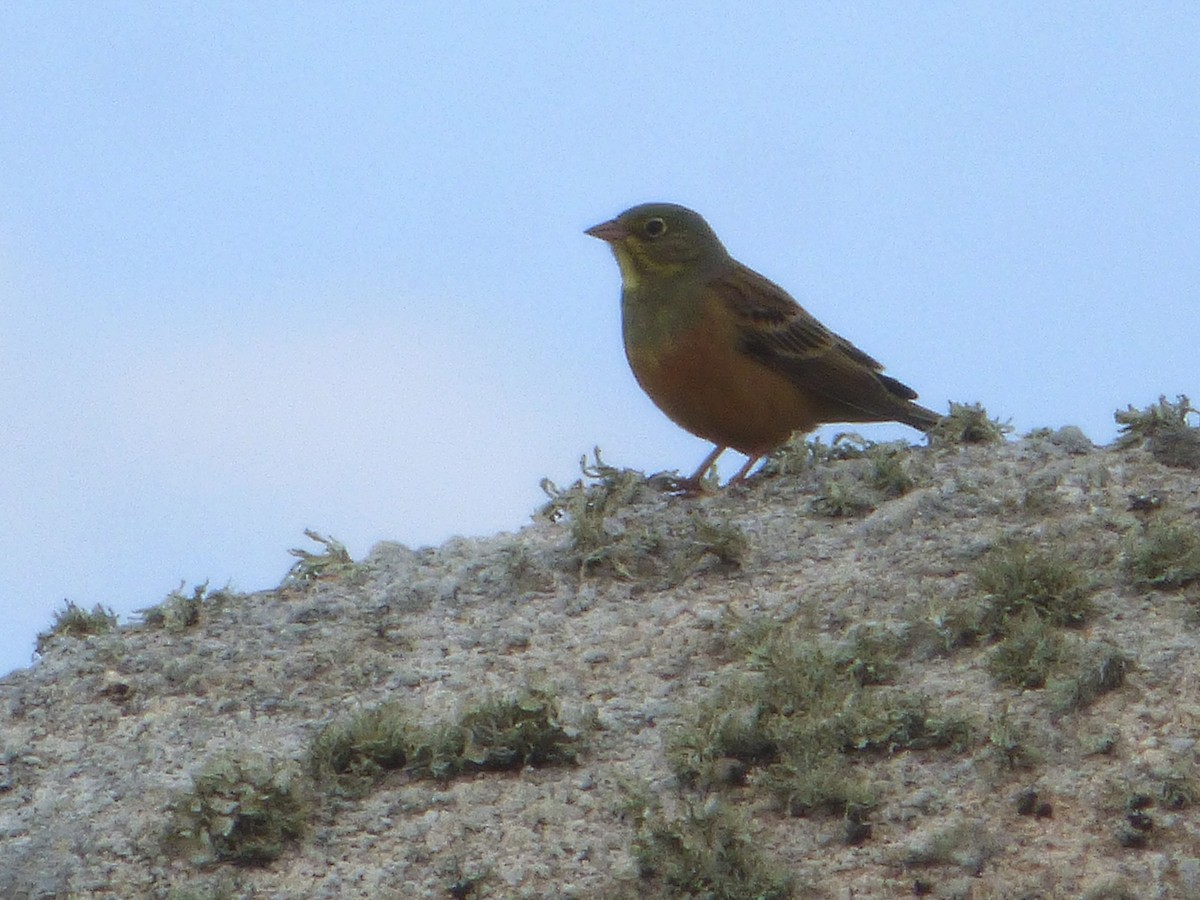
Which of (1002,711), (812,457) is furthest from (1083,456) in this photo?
(1002,711)

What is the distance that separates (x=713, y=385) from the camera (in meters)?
8.59

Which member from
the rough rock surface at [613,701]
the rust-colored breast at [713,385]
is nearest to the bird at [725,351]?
the rust-colored breast at [713,385]

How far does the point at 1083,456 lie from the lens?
25.0 ft

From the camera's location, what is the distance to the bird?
862 cm

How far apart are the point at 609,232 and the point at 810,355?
3.77ft

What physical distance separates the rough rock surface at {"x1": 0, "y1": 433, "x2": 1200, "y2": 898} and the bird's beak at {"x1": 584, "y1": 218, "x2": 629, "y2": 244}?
1963mm

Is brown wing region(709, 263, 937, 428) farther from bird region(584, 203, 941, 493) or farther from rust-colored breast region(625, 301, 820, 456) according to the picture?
rust-colored breast region(625, 301, 820, 456)

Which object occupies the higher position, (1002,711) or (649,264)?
(649,264)

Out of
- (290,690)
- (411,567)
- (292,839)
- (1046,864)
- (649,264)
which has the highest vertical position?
(649,264)

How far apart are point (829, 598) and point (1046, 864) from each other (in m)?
1.77

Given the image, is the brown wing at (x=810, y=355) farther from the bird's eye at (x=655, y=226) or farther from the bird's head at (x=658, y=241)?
the bird's eye at (x=655, y=226)

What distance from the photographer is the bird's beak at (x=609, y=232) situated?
9.35 metres

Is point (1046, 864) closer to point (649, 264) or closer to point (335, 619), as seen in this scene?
point (335, 619)

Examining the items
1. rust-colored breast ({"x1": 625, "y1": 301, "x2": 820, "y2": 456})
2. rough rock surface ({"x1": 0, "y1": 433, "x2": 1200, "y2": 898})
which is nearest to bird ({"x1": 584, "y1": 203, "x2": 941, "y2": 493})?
rust-colored breast ({"x1": 625, "y1": 301, "x2": 820, "y2": 456})
